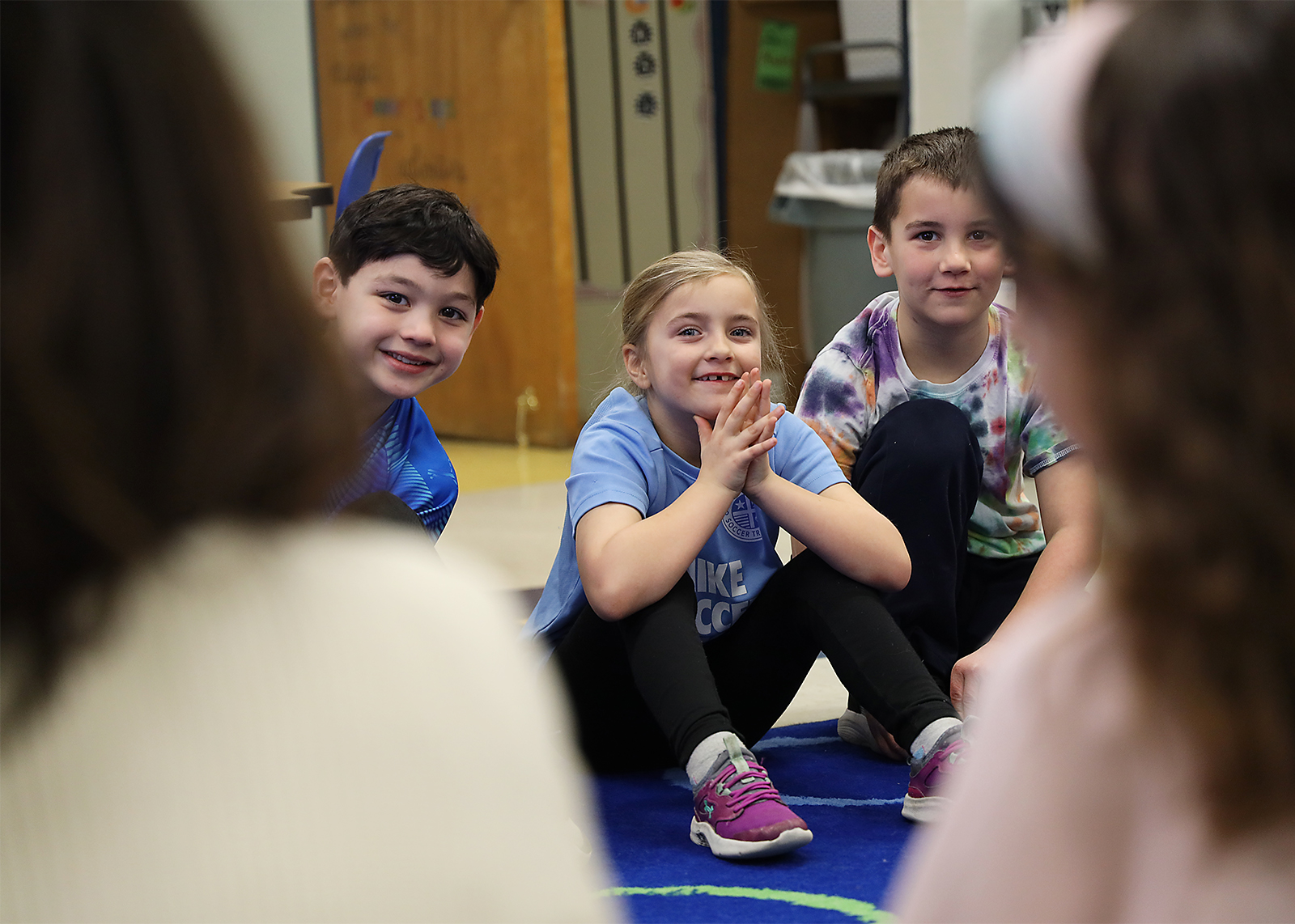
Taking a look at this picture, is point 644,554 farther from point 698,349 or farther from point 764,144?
point 764,144

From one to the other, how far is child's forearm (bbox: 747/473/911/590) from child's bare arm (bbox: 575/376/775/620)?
4 cm

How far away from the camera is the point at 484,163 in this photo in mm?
3586

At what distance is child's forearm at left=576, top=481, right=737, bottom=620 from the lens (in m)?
1.22

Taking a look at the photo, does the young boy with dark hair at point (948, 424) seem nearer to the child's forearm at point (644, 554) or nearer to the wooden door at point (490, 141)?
the child's forearm at point (644, 554)

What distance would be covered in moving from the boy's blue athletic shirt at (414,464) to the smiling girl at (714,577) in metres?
0.14

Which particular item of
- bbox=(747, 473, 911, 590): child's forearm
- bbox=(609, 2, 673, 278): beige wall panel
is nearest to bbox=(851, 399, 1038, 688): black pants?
bbox=(747, 473, 911, 590): child's forearm

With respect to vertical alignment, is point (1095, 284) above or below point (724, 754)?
above

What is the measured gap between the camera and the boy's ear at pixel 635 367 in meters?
1.44

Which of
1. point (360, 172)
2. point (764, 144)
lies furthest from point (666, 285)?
point (764, 144)

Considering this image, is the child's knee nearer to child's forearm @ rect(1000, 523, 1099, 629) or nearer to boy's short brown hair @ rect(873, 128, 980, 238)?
child's forearm @ rect(1000, 523, 1099, 629)

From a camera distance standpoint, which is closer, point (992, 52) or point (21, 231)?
point (21, 231)

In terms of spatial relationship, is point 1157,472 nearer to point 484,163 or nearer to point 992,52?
point 992,52

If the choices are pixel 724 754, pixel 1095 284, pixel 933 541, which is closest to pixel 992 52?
pixel 933 541

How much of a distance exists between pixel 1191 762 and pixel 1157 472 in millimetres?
86
